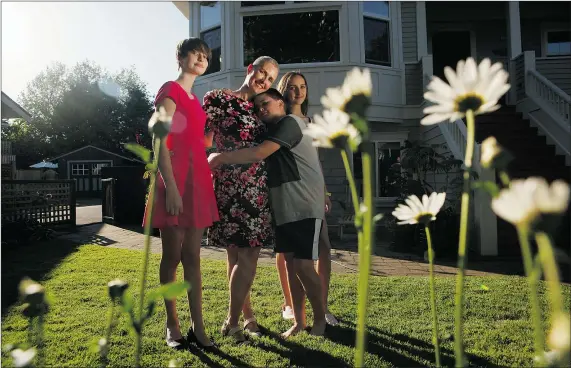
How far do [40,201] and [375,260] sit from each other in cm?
740

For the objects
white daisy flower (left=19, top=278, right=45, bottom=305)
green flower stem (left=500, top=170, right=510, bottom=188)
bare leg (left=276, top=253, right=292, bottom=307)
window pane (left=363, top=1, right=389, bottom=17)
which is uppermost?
window pane (left=363, top=1, right=389, bottom=17)

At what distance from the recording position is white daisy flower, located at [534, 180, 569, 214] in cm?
47

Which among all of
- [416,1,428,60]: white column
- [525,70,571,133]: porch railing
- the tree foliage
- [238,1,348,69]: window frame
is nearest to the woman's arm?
[238,1,348,69]: window frame

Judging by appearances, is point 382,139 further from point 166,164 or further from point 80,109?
point 80,109

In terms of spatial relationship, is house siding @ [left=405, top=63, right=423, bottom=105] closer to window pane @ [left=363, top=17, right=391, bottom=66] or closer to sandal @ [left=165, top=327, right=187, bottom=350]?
→ window pane @ [left=363, top=17, right=391, bottom=66]

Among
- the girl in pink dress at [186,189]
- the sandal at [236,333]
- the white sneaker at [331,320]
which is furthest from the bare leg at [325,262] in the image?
the girl in pink dress at [186,189]

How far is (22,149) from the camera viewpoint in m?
37.1

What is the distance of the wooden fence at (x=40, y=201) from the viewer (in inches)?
343

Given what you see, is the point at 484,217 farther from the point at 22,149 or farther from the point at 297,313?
the point at 22,149

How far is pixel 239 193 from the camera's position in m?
2.61

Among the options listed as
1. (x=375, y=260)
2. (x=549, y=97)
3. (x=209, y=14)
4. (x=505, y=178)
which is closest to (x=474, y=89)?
(x=505, y=178)

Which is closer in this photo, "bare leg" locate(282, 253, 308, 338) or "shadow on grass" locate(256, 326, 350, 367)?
"shadow on grass" locate(256, 326, 350, 367)

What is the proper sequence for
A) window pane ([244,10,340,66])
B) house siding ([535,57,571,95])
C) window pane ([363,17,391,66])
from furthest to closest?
house siding ([535,57,571,95])
window pane ([363,17,391,66])
window pane ([244,10,340,66])

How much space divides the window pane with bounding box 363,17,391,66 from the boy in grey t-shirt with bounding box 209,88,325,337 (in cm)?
723
